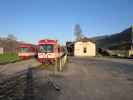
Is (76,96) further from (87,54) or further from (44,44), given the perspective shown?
(87,54)

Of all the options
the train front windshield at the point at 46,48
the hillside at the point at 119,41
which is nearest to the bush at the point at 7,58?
the train front windshield at the point at 46,48

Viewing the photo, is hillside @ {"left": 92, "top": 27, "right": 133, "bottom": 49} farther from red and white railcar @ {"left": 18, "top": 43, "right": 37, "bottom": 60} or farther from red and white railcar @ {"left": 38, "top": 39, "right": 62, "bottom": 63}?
red and white railcar @ {"left": 38, "top": 39, "right": 62, "bottom": 63}

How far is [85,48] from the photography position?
204ft

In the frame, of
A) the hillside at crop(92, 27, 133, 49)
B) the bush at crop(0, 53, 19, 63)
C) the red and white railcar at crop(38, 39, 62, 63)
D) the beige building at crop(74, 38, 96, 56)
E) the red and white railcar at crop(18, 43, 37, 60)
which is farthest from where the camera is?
the hillside at crop(92, 27, 133, 49)

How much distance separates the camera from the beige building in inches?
2442

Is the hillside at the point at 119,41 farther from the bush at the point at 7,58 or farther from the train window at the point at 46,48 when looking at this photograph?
the train window at the point at 46,48

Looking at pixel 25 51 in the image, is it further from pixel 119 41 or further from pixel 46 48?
pixel 119 41

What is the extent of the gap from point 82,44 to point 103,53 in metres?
12.0

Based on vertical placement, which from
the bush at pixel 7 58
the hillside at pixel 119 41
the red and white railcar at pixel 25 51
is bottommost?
the bush at pixel 7 58

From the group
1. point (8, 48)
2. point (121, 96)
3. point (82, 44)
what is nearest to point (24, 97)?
point (121, 96)

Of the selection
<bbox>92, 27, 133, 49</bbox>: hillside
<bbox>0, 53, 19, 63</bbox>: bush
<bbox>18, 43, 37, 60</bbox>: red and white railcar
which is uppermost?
<bbox>92, 27, 133, 49</bbox>: hillside

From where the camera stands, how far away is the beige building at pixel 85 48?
204 feet

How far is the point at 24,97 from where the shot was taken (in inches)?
347

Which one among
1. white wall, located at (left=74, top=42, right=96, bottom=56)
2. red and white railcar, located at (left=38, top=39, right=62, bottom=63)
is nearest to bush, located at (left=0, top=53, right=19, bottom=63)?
red and white railcar, located at (left=38, top=39, right=62, bottom=63)
